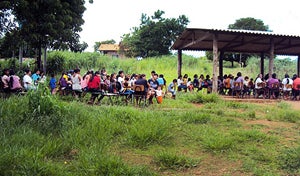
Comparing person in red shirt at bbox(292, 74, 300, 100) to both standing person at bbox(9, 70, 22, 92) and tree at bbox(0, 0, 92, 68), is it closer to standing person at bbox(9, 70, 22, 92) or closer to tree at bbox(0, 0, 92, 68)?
tree at bbox(0, 0, 92, 68)

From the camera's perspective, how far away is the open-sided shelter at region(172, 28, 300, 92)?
13242 millimetres

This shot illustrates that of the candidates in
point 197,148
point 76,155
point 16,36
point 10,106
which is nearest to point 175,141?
point 197,148

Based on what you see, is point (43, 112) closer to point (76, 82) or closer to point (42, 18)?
point (76, 82)

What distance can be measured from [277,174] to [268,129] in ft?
8.74

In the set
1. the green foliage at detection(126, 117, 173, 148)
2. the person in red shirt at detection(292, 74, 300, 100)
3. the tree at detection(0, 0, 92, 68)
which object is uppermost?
the tree at detection(0, 0, 92, 68)

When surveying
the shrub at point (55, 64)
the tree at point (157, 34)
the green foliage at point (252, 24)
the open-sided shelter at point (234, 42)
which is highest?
the green foliage at point (252, 24)

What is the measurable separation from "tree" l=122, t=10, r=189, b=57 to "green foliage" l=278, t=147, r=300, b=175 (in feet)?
99.0

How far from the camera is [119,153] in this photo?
522 centimetres

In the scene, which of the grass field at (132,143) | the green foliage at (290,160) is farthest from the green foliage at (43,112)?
the green foliage at (290,160)

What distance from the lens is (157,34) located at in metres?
35.0

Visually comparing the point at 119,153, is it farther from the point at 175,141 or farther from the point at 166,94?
the point at 166,94

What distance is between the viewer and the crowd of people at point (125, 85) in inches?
390

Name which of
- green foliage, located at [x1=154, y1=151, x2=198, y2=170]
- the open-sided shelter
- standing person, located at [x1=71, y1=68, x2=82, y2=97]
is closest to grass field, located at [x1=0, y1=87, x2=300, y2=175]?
green foliage, located at [x1=154, y1=151, x2=198, y2=170]

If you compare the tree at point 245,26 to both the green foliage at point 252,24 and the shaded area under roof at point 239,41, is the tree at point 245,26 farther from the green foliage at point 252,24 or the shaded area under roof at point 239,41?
the shaded area under roof at point 239,41
